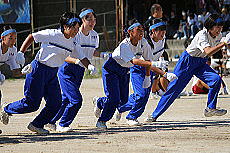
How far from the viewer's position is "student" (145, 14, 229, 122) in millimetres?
10453

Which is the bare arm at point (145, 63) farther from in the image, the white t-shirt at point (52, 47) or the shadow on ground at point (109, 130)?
the white t-shirt at point (52, 47)

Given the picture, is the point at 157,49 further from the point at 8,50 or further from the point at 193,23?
the point at 193,23

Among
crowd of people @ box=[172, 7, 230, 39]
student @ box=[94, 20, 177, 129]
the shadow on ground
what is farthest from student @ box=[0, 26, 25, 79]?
crowd of people @ box=[172, 7, 230, 39]

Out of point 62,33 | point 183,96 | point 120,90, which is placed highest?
point 62,33

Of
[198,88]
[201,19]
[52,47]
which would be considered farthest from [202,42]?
[201,19]

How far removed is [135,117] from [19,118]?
2514mm

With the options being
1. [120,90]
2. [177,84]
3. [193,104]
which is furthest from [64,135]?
[193,104]

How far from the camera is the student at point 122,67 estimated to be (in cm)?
983

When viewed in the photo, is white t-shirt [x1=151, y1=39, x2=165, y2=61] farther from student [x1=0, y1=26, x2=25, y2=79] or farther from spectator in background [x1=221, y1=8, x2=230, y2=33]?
spectator in background [x1=221, y1=8, x2=230, y2=33]

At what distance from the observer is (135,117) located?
1041cm

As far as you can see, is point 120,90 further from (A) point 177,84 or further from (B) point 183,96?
(B) point 183,96

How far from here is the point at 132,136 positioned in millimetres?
9062

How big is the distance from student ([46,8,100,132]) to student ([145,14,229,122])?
5.04 feet

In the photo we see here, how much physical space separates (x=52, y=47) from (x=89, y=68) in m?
0.71
